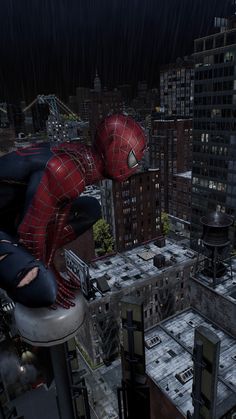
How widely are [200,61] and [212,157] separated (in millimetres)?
15814

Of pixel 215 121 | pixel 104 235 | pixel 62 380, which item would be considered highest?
pixel 215 121

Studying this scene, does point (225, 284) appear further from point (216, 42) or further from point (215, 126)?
point (216, 42)

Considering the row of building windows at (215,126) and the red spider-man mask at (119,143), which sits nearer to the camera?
the red spider-man mask at (119,143)

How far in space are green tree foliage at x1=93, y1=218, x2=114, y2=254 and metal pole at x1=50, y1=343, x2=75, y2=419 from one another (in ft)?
189

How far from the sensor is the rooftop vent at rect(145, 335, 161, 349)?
26.6 meters

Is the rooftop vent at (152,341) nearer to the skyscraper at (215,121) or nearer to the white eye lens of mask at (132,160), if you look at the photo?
the white eye lens of mask at (132,160)

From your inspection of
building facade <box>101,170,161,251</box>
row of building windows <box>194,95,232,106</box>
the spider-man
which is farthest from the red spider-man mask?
building facade <box>101,170,161,251</box>

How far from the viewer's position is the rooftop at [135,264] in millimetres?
39759

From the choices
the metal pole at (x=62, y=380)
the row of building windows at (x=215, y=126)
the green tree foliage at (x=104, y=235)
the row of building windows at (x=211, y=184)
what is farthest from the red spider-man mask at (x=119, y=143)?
the green tree foliage at (x=104, y=235)

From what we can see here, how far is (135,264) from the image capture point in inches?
1687

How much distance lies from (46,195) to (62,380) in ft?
14.6

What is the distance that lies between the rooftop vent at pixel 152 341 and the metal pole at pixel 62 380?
2025cm

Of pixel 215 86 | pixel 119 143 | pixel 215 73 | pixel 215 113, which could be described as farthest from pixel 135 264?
pixel 119 143

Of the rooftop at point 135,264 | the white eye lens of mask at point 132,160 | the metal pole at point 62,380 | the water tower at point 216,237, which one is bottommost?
the rooftop at point 135,264
